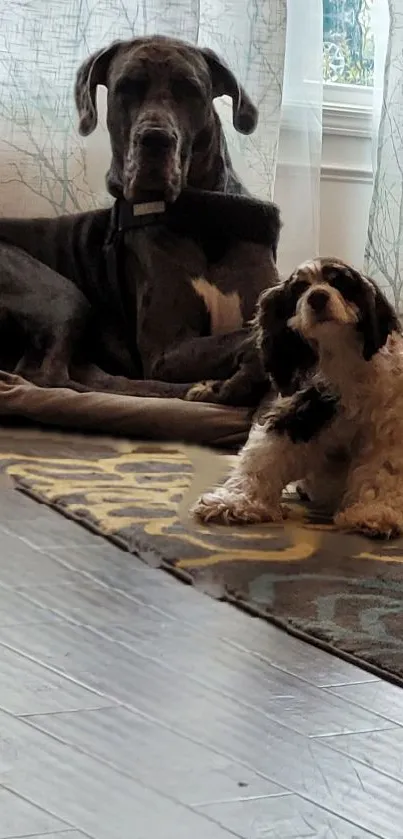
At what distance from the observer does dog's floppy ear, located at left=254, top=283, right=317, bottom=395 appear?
1.93 m

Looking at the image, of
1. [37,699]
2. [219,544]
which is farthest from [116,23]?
[37,699]

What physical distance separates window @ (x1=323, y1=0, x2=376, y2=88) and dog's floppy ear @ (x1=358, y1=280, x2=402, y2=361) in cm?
216

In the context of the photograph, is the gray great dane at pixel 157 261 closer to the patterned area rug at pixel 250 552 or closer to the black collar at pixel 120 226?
the black collar at pixel 120 226

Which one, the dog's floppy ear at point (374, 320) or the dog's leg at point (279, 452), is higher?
the dog's floppy ear at point (374, 320)

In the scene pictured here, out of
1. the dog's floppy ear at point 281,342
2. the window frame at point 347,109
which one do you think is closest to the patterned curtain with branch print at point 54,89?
the window frame at point 347,109

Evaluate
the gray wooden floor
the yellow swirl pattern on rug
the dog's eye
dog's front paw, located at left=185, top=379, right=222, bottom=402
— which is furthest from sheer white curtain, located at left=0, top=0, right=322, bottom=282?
the gray wooden floor

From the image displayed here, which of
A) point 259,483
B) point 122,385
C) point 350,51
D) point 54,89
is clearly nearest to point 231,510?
point 259,483

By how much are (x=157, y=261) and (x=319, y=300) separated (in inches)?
47.3

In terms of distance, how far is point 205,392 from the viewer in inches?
111

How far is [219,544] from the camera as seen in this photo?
1.73m

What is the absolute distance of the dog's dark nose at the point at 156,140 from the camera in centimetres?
282

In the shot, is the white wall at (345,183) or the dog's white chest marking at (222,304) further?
the white wall at (345,183)

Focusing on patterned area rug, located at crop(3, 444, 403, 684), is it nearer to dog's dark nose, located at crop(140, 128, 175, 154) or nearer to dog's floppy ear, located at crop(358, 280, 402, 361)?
dog's floppy ear, located at crop(358, 280, 402, 361)

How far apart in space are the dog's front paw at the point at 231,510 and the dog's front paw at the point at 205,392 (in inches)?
34.2
